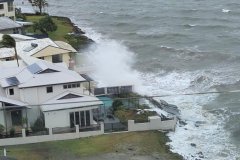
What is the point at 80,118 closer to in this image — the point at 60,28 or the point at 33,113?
the point at 33,113

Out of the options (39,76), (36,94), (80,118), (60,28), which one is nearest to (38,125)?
(36,94)

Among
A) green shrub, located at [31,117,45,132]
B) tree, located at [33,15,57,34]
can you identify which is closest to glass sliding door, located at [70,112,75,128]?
green shrub, located at [31,117,45,132]

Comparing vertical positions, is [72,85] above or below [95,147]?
above

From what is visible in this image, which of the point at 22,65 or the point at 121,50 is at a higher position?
the point at 22,65

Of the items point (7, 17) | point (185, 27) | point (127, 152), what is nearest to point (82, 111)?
point (127, 152)

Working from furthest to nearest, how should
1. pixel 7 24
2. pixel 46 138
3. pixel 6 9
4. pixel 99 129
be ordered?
pixel 6 9 < pixel 7 24 < pixel 99 129 < pixel 46 138

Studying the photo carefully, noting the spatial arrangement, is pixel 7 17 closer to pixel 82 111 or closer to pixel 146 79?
pixel 146 79

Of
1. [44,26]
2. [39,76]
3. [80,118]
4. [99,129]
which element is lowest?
[44,26]
